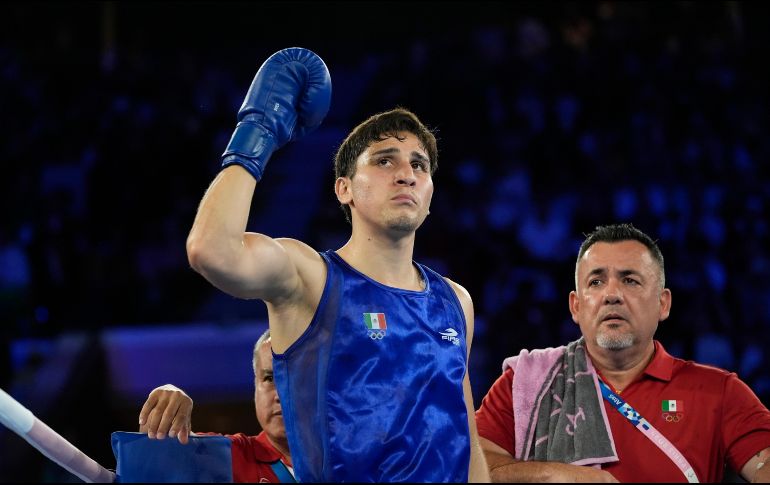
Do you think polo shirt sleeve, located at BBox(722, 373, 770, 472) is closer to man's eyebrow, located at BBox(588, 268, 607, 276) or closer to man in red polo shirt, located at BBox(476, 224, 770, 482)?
man in red polo shirt, located at BBox(476, 224, 770, 482)

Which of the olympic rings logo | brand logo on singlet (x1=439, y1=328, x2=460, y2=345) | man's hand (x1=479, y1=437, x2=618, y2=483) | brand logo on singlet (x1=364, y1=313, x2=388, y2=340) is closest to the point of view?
brand logo on singlet (x1=364, y1=313, x2=388, y2=340)

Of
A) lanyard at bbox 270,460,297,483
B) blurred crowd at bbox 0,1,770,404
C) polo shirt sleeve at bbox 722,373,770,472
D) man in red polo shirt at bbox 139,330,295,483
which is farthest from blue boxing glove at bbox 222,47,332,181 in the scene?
blurred crowd at bbox 0,1,770,404

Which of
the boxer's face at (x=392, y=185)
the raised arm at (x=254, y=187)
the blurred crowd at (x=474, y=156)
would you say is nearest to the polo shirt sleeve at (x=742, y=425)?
the boxer's face at (x=392, y=185)

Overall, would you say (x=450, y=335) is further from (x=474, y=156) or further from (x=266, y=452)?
(x=474, y=156)

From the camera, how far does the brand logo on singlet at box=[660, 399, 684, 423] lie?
294cm

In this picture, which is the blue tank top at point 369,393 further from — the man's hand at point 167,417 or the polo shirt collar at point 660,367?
the polo shirt collar at point 660,367

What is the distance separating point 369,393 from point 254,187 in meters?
0.56

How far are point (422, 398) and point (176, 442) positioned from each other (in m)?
0.75

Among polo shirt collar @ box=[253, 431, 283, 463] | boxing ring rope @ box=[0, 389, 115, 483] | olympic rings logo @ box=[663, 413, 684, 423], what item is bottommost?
polo shirt collar @ box=[253, 431, 283, 463]

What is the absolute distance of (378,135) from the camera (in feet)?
8.09

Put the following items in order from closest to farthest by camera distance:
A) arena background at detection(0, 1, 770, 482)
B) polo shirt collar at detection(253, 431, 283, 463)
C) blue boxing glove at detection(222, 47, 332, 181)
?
1. blue boxing glove at detection(222, 47, 332, 181)
2. polo shirt collar at detection(253, 431, 283, 463)
3. arena background at detection(0, 1, 770, 482)

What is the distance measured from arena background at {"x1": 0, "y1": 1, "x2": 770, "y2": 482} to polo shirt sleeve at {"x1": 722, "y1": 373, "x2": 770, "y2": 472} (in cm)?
245

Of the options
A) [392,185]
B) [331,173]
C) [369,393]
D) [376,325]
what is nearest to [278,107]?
[392,185]

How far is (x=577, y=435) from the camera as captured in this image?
2896 mm
